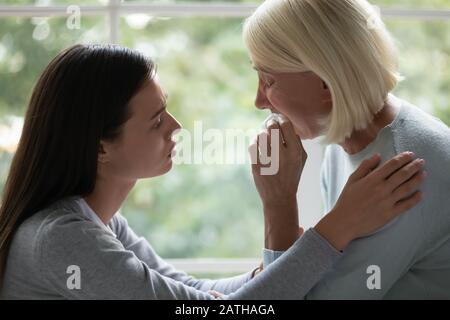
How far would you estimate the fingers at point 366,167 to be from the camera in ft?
4.06

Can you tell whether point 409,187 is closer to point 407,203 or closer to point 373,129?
point 407,203

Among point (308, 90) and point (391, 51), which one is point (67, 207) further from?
point (391, 51)

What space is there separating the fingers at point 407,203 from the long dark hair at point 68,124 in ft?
1.85

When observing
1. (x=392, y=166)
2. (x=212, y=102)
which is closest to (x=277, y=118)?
(x=392, y=166)

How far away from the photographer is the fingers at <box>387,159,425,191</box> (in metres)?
1.19

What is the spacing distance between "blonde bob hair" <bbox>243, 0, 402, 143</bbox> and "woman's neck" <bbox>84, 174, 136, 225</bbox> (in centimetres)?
41

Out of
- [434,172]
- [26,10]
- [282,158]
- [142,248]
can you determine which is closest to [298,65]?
[282,158]

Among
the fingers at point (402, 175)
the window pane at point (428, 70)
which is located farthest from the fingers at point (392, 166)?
the window pane at point (428, 70)

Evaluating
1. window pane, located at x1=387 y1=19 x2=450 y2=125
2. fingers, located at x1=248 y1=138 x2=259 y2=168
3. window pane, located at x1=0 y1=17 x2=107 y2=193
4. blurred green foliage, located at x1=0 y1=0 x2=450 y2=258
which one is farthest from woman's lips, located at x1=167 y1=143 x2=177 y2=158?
window pane, located at x1=387 y1=19 x2=450 y2=125

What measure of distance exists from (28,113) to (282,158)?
0.54 m

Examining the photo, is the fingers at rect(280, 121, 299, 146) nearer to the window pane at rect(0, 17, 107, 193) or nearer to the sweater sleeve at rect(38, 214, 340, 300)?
the sweater sleeve at rect(38, 214, 340, 300)

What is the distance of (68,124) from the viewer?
4.21 feet

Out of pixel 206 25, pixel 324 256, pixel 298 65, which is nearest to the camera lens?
pixel 324 256
